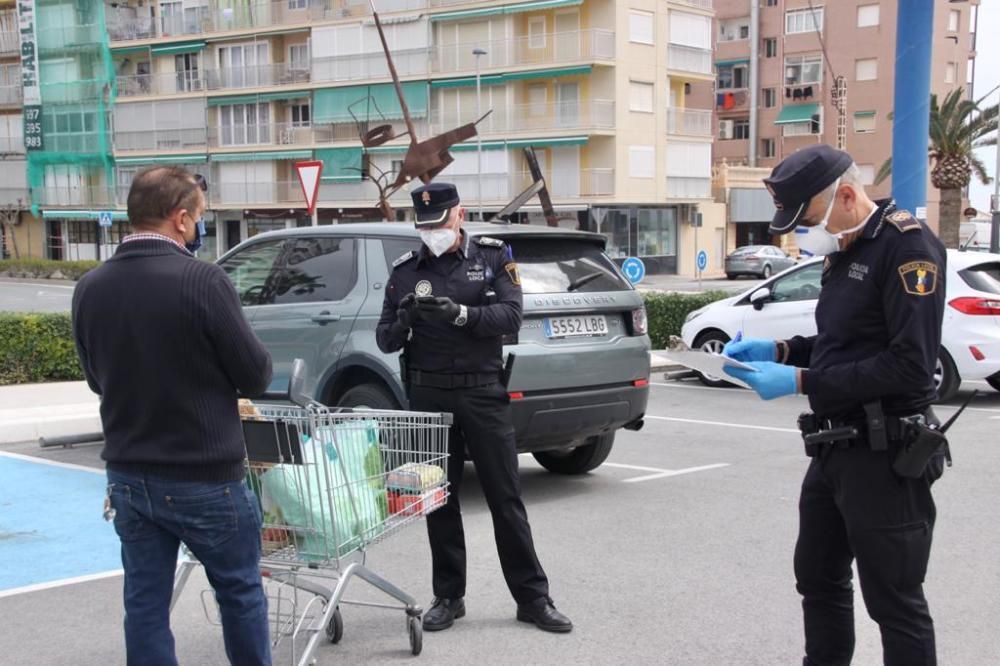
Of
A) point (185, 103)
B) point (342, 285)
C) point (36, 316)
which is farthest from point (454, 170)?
point (342, 285)

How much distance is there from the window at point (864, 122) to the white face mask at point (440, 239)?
190 feet

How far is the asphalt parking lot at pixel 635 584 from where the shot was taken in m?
4.67

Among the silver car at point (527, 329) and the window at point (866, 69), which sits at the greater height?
the window at point (866, 69)

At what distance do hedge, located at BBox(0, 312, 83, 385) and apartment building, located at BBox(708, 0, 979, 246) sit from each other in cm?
4553

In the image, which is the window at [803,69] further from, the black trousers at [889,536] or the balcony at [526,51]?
the black trousers at [889,536]

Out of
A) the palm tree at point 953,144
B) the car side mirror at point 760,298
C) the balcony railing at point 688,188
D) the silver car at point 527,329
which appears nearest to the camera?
the silver car at point 527,329

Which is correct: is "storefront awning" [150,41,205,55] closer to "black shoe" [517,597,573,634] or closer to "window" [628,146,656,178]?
"window" [628,146,656,178]

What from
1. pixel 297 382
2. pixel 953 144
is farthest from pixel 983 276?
pixel 953 144

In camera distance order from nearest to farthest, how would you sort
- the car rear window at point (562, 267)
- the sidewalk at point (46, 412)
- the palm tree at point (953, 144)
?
the car rear window at point (562, 267)
the sidewalk at point (46, 412)
the palm tree at point (953, 144)


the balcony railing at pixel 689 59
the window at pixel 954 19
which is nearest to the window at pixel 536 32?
the balcony railing at pixel 689 59

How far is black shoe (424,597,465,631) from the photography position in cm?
489

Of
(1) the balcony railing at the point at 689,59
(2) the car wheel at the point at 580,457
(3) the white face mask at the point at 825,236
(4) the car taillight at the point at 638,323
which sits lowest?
(2) the car wheel at the point at 580,457

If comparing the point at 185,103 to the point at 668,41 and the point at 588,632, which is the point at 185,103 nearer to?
the point at 668,41

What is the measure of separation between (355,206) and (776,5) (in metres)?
27.2
